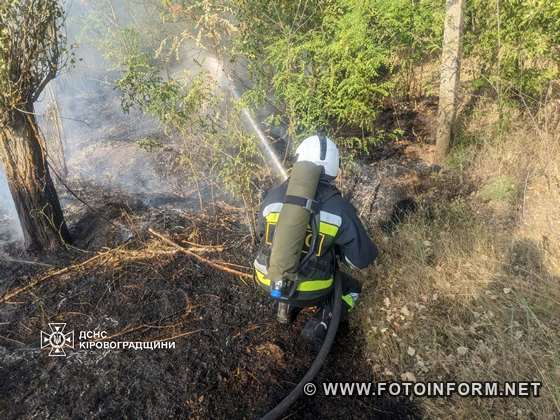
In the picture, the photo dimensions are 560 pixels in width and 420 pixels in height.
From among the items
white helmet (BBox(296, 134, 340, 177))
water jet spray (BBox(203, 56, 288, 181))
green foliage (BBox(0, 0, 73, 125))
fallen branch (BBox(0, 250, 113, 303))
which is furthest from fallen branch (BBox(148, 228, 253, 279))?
green foliage (BBox(0, 0, 73, 125))

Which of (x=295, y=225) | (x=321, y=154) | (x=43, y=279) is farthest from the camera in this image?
(x=43, y=279)

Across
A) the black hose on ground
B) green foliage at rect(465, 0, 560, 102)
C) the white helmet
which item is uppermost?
green foliage at rect(465, 0, 560, 102)

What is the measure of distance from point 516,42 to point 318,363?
4793 mm

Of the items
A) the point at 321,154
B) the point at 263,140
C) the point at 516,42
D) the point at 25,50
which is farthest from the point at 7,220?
the point at 516,42

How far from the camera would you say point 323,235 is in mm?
2770

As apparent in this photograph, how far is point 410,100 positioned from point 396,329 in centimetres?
541

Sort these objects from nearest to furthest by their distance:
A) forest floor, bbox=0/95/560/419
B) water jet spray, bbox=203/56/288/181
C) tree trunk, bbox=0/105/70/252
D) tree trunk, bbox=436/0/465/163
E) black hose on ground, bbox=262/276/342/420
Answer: black hose on ground, bbox=262/276/342/420, forest floor, bbox=0/95/560/419, tree trunk, bbox=0/105/70/252, water jet spray, bbox=203/56/288/181, tree trunk, bbox=436/0/465/163

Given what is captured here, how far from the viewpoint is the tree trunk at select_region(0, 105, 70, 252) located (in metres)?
3.85

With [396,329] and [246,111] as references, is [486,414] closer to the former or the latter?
[396,329]

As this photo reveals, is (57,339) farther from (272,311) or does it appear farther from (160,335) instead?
(272,311)

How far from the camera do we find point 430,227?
4223mm

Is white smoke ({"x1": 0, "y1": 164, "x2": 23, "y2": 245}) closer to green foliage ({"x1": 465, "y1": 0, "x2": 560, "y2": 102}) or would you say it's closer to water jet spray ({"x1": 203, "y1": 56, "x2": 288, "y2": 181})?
water jet spray ({"x1": 203, "y1": 56, "x2": 288, "y2": 181})

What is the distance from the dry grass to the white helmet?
141cm

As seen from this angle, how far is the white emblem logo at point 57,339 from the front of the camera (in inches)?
119
